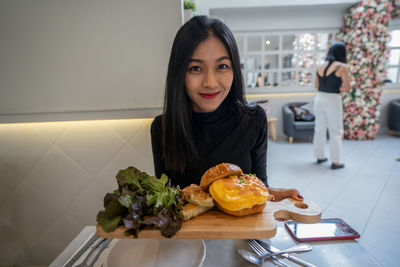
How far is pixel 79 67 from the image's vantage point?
1418 millimetres

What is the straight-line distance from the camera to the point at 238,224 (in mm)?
690

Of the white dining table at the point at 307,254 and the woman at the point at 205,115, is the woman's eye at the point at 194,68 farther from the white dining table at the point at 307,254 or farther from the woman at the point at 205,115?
the white dining table at the point at 307,254

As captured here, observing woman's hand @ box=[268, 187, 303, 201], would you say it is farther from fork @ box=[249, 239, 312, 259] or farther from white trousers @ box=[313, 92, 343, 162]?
white trousers @ box=[313, 92, 343, 162]

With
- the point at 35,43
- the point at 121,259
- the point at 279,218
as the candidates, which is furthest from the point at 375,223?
the point at 35,43

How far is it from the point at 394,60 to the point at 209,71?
8.14m

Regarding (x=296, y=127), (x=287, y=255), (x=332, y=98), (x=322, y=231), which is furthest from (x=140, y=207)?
(x=296, y=127)

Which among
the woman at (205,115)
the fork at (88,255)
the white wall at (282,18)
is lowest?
the fork at (88,255)

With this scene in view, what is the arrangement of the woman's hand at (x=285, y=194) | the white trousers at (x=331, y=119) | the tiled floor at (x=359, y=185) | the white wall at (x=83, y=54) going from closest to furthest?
the woman's hand at (x=285, y=194), the white wall at (x=83, y=54), the tiled floor at (x=359, y=185), the white trousers at (x=331, y=119)

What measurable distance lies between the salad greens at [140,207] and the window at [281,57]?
20.3ft

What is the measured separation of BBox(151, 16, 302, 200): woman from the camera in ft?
3.22

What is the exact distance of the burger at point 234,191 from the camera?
0.71 m

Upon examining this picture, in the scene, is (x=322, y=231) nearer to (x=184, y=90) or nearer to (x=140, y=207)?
(x=140, y=207)

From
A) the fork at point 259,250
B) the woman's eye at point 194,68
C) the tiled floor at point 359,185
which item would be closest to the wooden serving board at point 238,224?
the fork at point 259,250

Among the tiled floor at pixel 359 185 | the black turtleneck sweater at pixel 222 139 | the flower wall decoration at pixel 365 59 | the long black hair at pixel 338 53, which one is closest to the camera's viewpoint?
the black turtleneck sweater at pixel 222 139
